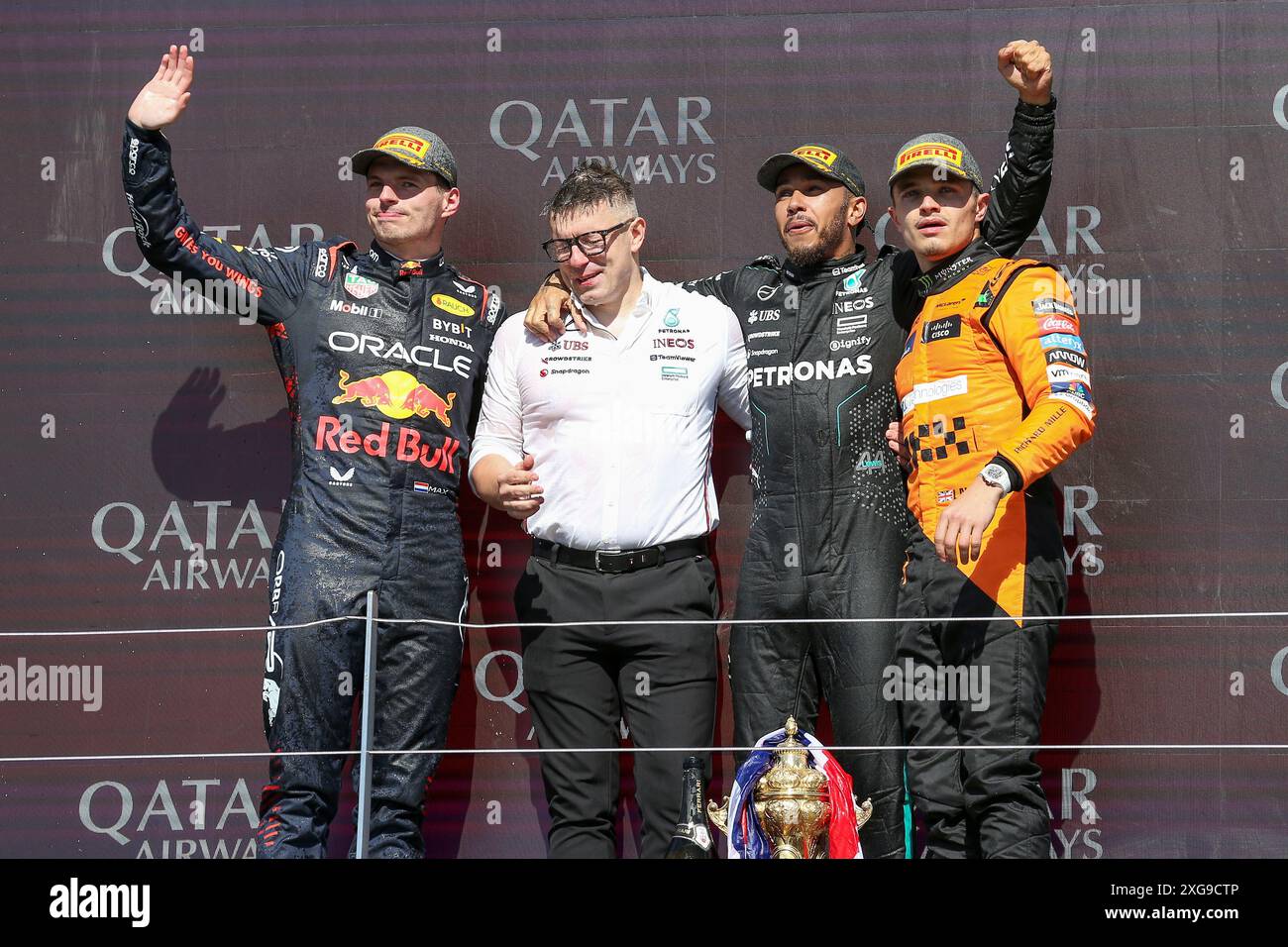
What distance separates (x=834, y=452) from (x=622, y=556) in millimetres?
578

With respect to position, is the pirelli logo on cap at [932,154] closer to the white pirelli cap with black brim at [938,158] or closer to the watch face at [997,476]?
the white pirelli cap with black brim at [938,158]

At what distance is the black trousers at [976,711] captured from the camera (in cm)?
341

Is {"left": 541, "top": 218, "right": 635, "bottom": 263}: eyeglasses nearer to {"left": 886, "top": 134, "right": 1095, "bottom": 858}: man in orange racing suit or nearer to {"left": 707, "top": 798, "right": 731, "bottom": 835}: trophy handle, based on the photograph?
{"left": 886, "top": 134, "right": 1095, "bottom": 858}: man in orange racing suit

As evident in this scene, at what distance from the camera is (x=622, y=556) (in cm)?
385

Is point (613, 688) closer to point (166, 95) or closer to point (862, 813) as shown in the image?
point (862, 813)

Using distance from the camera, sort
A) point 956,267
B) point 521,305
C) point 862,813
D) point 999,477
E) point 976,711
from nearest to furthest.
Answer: point 999,477 < point 976,711 < point 862,813 < point 956,267 < point 521,305

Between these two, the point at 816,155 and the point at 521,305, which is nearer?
the point at 816,155

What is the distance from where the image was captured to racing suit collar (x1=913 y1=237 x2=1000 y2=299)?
3758 millimetres

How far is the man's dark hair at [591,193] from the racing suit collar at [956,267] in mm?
758

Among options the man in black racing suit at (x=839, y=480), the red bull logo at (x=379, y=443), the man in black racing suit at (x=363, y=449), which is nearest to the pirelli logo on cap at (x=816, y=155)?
the man in black racing suit at (x=839, y=480)

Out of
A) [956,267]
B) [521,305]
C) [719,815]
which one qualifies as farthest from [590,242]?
[719,815]
